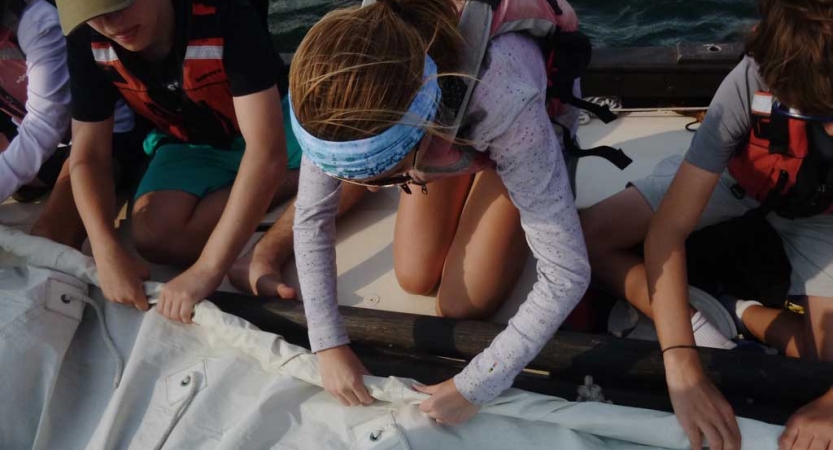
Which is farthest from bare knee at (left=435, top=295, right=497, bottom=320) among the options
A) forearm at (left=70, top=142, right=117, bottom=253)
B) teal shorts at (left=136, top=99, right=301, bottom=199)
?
forearm at (left=70, top=142, right=117, bottom=253)

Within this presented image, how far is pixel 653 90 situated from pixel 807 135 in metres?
1.11

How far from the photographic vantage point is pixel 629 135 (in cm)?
244

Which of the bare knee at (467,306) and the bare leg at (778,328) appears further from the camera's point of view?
the bare knee at (467,306)

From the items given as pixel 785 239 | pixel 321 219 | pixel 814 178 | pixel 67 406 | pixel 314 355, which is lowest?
pixel 67 406

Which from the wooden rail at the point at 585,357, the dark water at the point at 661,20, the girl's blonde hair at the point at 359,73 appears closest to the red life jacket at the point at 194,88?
the wooden rail at the point at 585,357

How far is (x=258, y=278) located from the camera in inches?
77.2

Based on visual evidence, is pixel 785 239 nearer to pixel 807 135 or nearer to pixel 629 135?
pixel 807 135

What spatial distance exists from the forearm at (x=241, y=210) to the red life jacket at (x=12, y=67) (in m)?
0.81

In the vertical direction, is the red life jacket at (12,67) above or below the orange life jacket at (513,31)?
below

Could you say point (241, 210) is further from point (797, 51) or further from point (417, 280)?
point (797, 51)

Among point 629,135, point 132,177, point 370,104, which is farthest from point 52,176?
point 629,135

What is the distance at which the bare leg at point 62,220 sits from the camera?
210 centimetres

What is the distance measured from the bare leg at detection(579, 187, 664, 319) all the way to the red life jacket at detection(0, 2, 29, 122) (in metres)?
1.64

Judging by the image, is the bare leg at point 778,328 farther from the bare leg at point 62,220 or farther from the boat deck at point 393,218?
the bare leg at point 62,220
